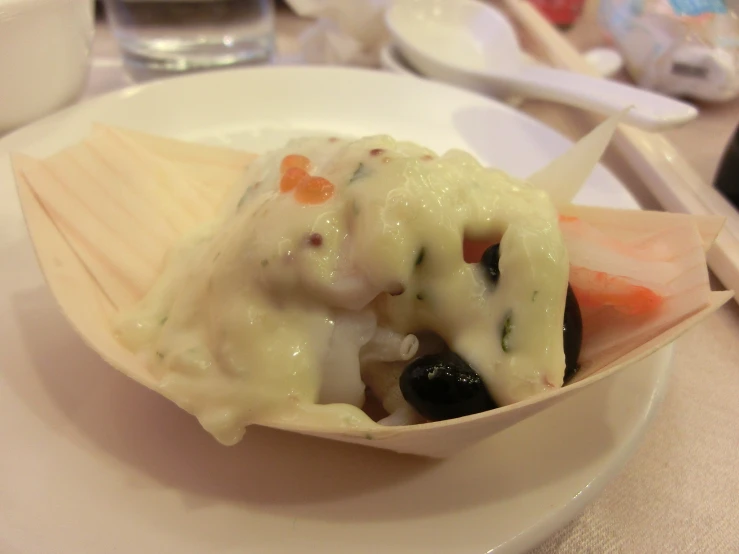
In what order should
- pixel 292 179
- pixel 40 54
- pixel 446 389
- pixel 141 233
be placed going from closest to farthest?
1. pixel 446 389
2. pixel 292 179
3. pixel 141 233
4. pixel 40 54

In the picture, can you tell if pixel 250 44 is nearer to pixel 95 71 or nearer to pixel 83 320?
pixel 95 71

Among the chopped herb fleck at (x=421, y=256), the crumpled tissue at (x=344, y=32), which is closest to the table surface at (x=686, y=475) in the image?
the chopped herb fleck at (x=421, y=256)

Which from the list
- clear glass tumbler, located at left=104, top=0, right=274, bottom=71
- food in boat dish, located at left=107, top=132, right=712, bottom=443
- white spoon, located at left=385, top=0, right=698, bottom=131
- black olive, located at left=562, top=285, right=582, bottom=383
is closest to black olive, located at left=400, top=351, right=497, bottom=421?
food in boat dish, located at left=107, top=132, right=712, bottom=443

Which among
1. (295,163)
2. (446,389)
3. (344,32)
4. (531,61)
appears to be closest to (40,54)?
(295,163)

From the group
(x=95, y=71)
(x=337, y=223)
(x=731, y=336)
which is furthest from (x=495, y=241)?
(x=95, y=71)

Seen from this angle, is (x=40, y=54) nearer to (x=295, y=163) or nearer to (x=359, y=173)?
(x=295, y=163)

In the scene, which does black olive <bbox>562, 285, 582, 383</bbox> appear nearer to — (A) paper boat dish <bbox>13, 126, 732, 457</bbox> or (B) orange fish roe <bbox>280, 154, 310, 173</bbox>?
(A) paper boat dish <bbox>13, 126, 732, 457</bbox>
